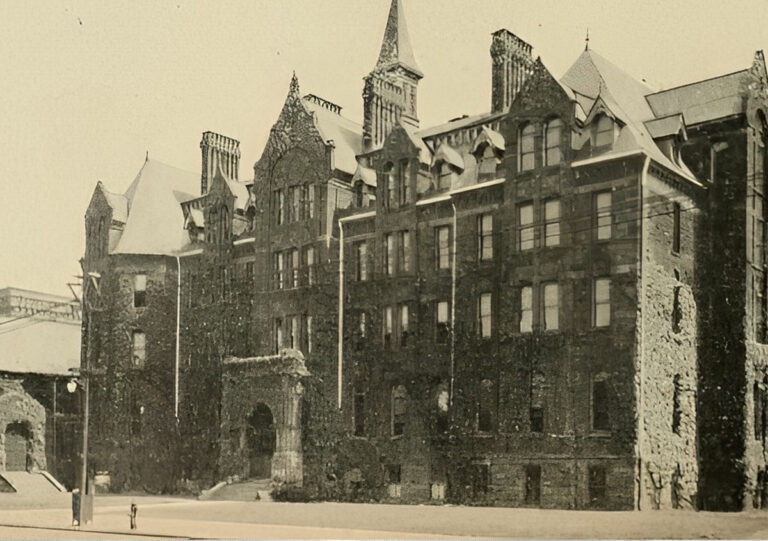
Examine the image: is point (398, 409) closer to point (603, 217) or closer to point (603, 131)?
point (603, 217)

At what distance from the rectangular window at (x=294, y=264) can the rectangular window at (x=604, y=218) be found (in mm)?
8288

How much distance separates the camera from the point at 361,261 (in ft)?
79.7

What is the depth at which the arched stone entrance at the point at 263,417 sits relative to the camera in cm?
2497

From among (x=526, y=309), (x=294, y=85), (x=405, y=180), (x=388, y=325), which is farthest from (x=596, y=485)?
(x=294, y=85)

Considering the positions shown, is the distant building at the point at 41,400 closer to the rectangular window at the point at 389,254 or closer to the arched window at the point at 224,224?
the arched window at the point at 224,224

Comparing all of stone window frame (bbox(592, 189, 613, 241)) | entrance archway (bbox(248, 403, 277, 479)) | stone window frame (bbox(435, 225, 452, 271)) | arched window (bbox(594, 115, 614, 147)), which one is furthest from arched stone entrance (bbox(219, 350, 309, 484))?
arched window (bbox(594, 115, 614, 147))

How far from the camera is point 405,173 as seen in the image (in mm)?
24141

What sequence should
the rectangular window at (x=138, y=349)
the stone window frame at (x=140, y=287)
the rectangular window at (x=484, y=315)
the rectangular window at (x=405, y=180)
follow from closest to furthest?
the rectangular window at (x=484, y=315) < the rectangular window at (x=405, y=180) < the rectangular window at (x=138, y=349) < the stone window frame at (x=140, y=287)

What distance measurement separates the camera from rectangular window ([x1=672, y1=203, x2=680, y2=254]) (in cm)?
1952

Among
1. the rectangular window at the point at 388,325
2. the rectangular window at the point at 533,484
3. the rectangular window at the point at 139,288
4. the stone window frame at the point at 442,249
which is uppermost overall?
Answer: the stone window frame at the point at 442,249

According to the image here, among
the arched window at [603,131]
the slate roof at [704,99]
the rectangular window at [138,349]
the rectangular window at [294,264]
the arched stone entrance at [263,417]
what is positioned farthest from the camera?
the rectangular window at [138,349]

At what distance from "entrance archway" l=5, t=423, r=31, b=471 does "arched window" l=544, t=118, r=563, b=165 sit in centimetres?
1975

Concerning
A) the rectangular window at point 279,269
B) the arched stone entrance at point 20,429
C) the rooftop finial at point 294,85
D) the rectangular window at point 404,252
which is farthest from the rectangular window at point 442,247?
the arched stone entrance at point 20,429

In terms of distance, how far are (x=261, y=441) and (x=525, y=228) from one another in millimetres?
9370
